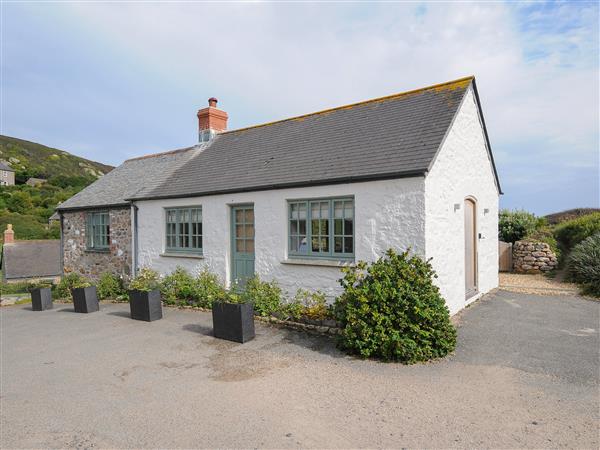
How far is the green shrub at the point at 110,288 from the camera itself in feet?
41.6

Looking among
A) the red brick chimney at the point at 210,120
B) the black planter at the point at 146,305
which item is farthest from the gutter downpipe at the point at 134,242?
the red brick chimney at the point at 210,120

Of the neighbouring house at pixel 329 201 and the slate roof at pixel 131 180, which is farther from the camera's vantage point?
the slate roof at pixel 131 180

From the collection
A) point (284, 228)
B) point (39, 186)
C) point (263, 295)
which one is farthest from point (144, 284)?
point (39, 186)

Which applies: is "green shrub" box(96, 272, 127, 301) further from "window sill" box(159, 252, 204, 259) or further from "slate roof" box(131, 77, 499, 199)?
"slate roof" box(131, 77, 499, 199)

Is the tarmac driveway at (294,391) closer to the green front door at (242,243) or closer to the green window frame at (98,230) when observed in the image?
the green front door at (242,243)

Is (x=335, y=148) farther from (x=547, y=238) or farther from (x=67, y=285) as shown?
(x=547, y=238)

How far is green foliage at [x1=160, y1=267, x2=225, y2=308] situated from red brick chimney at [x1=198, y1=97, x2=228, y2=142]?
595 centimetres

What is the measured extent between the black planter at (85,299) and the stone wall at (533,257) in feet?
50.3

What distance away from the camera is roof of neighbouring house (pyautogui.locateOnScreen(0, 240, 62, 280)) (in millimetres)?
24281

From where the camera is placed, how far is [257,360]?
620 centimetres

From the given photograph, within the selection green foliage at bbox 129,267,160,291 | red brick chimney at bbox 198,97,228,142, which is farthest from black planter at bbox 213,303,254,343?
red brick chimney at bbox 198,97,228,142

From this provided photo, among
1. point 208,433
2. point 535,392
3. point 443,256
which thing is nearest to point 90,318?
point 208,433

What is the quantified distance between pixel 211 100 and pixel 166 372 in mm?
11793

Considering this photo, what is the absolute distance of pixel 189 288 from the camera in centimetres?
1070
